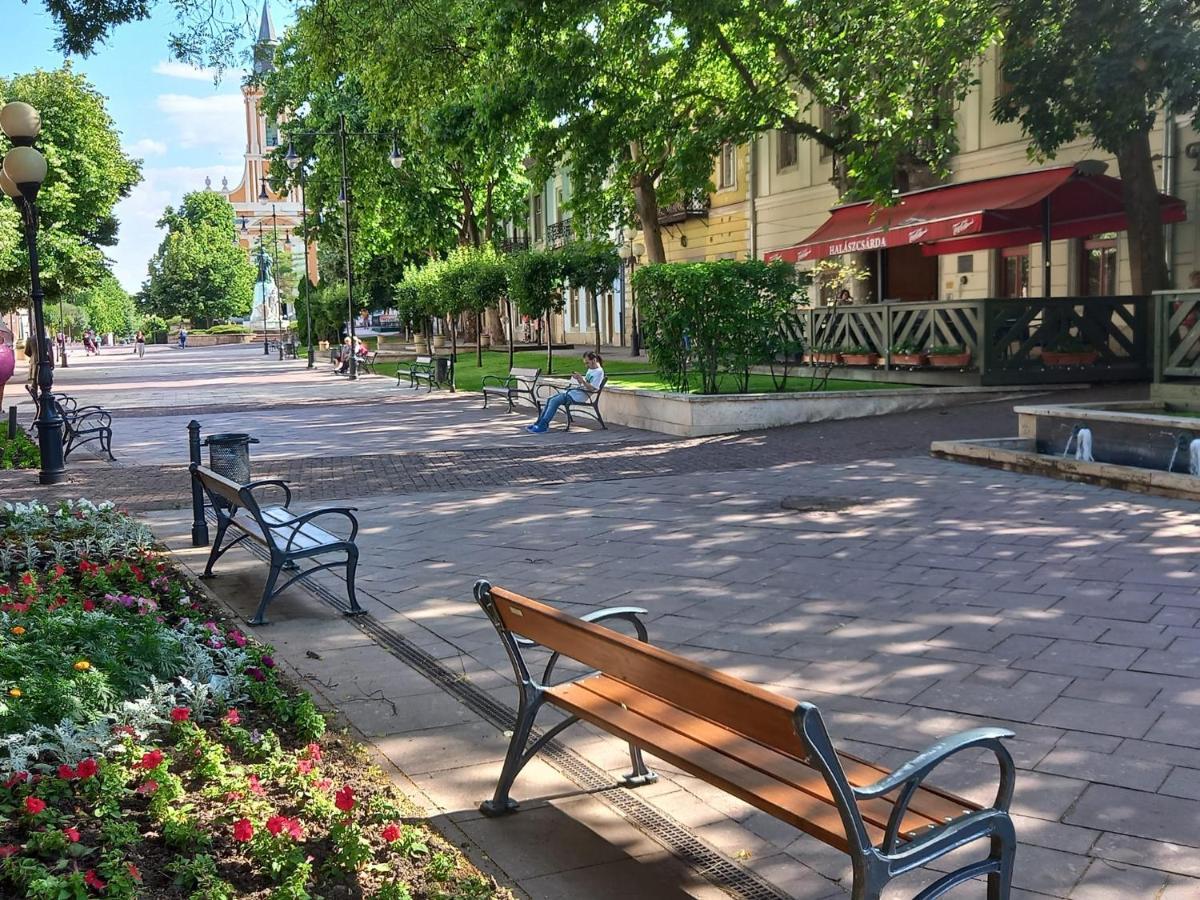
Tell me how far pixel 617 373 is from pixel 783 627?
1859 centimetres

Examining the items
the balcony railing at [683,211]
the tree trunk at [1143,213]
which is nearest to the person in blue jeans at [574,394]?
the tree trunk at [1143,213]

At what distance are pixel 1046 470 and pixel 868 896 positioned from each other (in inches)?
344

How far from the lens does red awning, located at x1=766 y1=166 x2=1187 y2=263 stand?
Answer: 58.6ft

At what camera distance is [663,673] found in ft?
9.99

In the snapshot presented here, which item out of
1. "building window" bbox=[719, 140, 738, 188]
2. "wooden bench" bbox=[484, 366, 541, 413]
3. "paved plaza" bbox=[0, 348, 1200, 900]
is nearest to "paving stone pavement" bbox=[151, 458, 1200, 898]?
"paved plaza" bbox=[0, 348, 1200, 900]

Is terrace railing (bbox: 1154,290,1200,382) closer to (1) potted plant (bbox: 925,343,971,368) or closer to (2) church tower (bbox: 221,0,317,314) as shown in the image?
(1) potted plant (bbox: 925,343,971,368)

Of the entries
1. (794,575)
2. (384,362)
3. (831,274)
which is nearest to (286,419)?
(831,274)

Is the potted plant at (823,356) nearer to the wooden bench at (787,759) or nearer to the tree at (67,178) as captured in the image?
the wooden bench at (787,759)

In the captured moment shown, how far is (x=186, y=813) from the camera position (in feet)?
11.1

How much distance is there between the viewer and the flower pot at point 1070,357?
1661 cm

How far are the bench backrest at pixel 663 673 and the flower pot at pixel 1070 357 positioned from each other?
14.7m

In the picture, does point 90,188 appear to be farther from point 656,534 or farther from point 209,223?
point 209,223

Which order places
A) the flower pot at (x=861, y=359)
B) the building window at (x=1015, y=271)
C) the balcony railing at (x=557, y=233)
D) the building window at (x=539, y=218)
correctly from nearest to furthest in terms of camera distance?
the flower pot at (x=861, y=359) < the building window at (x=1015, y=271) < the balcony railing at (x=557, y=233) < the building window at (x=539, y=218)

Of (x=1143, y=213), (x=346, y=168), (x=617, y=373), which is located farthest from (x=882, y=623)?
(x=346, y=168)
